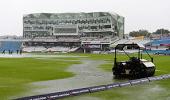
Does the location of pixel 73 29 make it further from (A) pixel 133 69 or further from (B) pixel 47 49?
(A) pixel 133 69

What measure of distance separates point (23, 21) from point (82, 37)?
33.7 m

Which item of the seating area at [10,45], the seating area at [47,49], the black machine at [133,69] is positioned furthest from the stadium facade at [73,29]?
the black machine at [133,69]

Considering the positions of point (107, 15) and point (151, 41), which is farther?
point (107, 15)

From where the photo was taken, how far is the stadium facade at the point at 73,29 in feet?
566

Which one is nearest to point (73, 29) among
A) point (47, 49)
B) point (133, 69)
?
point (47, 49)

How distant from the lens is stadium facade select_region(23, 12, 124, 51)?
566 feet

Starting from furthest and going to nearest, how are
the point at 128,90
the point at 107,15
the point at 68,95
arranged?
the point at 107,15 → the point at 128,90 → the point at 68,95

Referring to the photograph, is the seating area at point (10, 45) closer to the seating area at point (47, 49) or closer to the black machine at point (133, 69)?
the seating area at point (47, 49)

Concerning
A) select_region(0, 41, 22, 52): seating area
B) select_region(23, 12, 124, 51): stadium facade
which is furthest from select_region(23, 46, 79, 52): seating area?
select_region(0, 41, 22, 52): seating area

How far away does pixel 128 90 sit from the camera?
70.1 ft

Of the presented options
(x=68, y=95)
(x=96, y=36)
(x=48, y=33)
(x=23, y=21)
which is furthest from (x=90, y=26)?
(x=68, y=95)

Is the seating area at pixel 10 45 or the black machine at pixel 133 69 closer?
the black machine at pixel 133 69

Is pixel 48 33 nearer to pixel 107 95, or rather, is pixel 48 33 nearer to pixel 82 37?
pixel 82 37

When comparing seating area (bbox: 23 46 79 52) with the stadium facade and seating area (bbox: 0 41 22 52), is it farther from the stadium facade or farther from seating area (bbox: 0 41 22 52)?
seating area (bbox: 0 41 22 52)
